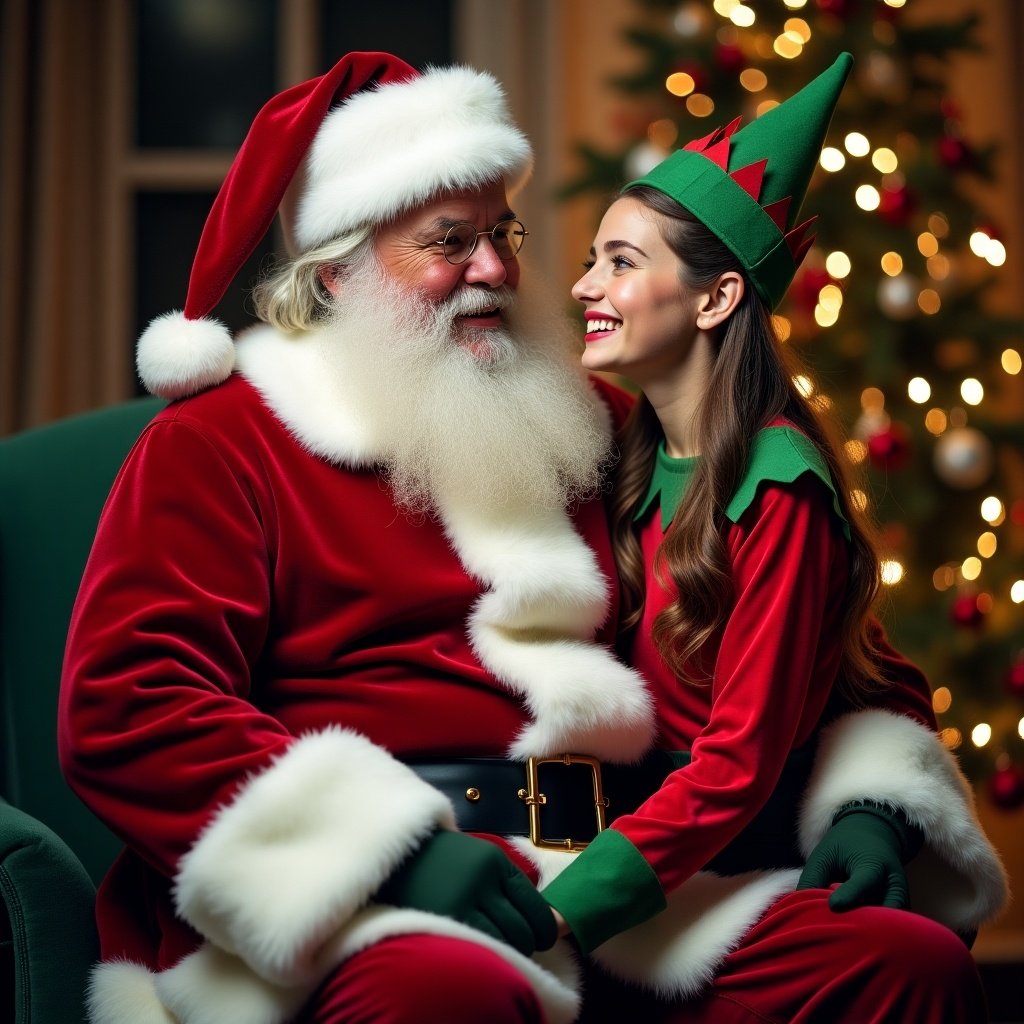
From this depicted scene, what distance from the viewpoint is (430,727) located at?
5.76 feet

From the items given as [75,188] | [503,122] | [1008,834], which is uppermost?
[503,122]

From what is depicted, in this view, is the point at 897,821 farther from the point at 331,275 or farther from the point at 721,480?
the point at 331,275

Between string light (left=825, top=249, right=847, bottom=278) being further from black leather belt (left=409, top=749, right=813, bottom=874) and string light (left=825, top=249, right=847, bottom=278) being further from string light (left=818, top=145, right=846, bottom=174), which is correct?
black leather belt (left=409, top=749, right=813, bottom=874)

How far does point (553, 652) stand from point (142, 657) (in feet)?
1.90

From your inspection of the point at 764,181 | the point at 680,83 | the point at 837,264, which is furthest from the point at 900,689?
the point at 680,83

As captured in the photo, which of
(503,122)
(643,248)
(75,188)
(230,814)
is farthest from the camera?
(75,188)

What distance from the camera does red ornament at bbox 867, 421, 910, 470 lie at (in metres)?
3.24

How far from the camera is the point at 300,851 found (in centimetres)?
147

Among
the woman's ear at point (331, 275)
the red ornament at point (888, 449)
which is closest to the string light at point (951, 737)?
the red ornament at point (888, 449)

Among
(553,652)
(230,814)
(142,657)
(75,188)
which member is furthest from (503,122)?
(75,188)

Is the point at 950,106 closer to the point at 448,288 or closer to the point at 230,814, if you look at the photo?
the point at 448,288

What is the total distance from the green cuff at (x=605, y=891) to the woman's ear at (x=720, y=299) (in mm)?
817

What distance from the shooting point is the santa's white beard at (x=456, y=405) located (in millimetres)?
1879

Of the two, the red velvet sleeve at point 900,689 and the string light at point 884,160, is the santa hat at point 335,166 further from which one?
the string light at point 884,160
